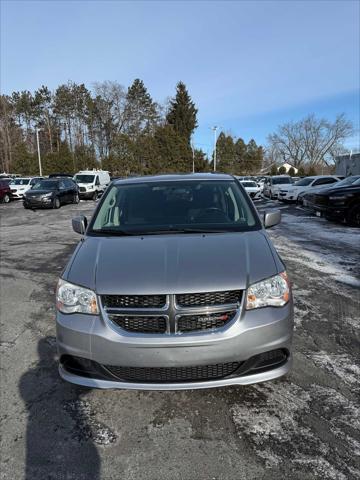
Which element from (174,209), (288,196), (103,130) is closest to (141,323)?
(174,209)

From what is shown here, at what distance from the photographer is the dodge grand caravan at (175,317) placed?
2537mm

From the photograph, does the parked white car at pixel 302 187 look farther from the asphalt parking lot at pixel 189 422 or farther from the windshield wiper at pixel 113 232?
the windshield wiper at pixel 113 232

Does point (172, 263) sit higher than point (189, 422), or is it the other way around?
point (172, 263)

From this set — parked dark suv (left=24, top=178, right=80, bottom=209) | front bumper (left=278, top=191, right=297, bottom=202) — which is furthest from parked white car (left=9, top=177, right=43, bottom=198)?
front bumper (left=278, top=191, right=297, bottom=202)

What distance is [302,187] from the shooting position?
23188 mm

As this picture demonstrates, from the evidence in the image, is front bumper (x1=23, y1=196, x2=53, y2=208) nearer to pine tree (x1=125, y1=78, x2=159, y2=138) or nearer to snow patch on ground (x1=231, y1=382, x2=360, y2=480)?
snow patch on ground (x1=231, y1=382, x2=360, y2=480)

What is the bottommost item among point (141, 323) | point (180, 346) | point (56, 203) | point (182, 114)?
point (56, 203)

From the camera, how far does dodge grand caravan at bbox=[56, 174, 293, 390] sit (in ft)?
8.32

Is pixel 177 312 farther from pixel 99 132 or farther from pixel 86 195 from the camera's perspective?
pixel 99 132

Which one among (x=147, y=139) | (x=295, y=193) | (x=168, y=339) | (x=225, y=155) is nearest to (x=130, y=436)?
(x=168, y=339)

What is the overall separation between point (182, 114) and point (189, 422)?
6931cm

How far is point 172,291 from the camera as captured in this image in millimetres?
2561

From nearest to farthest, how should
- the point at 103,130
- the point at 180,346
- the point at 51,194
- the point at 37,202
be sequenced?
1. the point at 180,346
2. the point at 37,202
3. the point at 51,194
4. the point at 103,130

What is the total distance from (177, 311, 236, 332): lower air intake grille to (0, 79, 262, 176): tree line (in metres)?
51.5
